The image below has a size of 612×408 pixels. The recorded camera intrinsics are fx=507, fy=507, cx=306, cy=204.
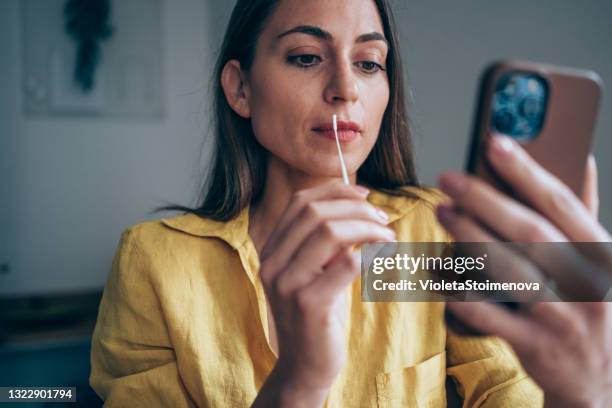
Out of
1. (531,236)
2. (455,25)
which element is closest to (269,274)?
(531,236)

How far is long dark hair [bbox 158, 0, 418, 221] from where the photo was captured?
34.8 inches

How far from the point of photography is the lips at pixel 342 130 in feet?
2.40

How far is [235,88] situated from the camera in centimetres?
89

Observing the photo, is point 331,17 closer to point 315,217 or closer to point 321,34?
point 321,34

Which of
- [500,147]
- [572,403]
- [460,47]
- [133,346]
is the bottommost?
[133,346]

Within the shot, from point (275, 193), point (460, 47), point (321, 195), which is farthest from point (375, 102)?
point (460, 47)

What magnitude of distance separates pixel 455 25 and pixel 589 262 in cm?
146

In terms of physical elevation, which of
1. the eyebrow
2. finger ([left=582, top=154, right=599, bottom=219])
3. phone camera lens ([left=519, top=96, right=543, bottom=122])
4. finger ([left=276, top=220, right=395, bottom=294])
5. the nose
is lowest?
finger ([left=276, top=220, right=395, bottom=294])

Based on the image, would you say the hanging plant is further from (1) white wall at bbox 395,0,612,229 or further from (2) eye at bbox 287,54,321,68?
(2) eye at bbox 287,54,321,68

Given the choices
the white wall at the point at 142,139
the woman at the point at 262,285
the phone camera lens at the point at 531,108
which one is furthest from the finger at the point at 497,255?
the white wall at the point at 142,139

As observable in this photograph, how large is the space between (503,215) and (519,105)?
10 centimetres

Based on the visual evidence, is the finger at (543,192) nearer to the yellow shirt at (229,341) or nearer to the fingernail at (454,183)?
the fingernail at (454,183)

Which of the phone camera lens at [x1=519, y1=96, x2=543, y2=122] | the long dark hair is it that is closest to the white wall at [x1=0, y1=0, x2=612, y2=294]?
the long dark hair

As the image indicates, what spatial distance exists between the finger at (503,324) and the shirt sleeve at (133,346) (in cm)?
52
